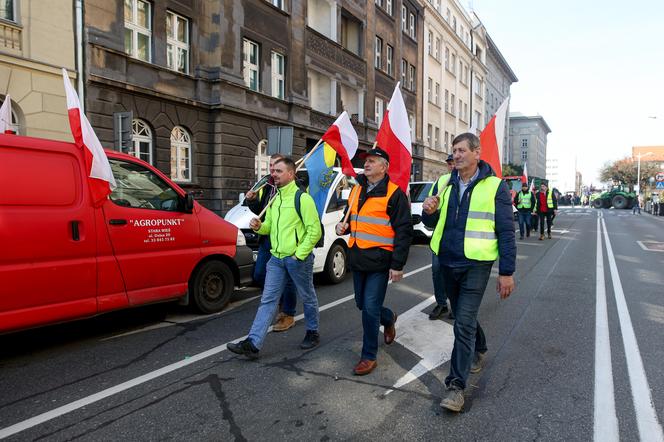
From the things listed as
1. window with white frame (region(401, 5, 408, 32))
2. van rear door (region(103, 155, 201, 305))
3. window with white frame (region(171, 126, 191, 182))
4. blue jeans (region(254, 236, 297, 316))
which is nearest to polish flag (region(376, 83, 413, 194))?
blue jeans (region(254, 236, 297, 316))

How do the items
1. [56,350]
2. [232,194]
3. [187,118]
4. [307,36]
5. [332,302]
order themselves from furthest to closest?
[307,36]
[232,194]
[187,118]
[332,302]
[56,350]

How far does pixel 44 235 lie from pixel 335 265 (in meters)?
4.69

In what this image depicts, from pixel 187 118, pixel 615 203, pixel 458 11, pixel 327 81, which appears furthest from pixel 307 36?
pixel 615 203

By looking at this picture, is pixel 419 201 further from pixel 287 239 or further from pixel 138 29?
pixel 287 239

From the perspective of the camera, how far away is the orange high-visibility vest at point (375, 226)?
3973mm

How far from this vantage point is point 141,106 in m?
14.3

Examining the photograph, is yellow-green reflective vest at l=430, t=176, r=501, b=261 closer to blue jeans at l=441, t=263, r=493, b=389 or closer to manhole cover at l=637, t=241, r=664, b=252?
blue jeans at l=441, t=263, r=493, b=389

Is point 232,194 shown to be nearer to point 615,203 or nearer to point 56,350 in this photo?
point 56,350

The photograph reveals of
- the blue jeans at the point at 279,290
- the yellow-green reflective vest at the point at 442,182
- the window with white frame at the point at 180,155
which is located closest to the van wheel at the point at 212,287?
the blue jeans at the point at 279,290

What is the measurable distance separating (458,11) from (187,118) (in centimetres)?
3676

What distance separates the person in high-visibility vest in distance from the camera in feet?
13.0

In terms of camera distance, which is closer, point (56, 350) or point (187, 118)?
point (56, 350)

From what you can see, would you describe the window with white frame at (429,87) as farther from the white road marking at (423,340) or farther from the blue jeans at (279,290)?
the blue jeans at (279,290)

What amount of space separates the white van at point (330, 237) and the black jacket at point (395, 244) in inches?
141
